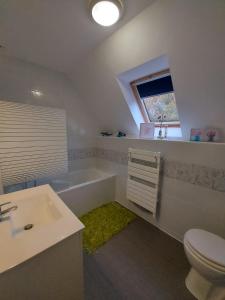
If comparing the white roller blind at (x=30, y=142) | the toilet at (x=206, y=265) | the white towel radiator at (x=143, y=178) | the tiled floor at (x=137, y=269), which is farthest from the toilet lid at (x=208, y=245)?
the white roller blind at (x=30, y=142)

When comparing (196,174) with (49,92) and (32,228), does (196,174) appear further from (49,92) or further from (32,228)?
(49,92)

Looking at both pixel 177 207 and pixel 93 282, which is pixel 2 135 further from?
pixel 177 207

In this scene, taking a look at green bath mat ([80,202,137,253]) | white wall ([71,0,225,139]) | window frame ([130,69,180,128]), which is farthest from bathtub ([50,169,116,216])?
white wall ([71,0,225,139])

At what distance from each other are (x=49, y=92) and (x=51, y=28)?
1.02 m

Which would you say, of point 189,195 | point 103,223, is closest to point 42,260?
point 103,223

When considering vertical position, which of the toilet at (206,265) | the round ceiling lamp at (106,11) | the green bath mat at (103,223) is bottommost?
the green bath mat at (103,223)

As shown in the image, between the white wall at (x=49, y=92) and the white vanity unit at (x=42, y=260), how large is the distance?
1.61 m

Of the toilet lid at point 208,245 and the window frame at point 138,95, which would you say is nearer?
the toilet lid at point 208,245

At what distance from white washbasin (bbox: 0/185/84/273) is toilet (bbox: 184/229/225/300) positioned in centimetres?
95

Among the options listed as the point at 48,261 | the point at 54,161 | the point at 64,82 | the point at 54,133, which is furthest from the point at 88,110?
the point at 48,261

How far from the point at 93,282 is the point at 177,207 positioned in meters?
1.14

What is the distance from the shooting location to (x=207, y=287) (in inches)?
44.4

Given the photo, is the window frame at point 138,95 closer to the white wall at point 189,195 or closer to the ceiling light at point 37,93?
the white wall at point 189,195

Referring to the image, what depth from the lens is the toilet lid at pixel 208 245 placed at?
102 cm
